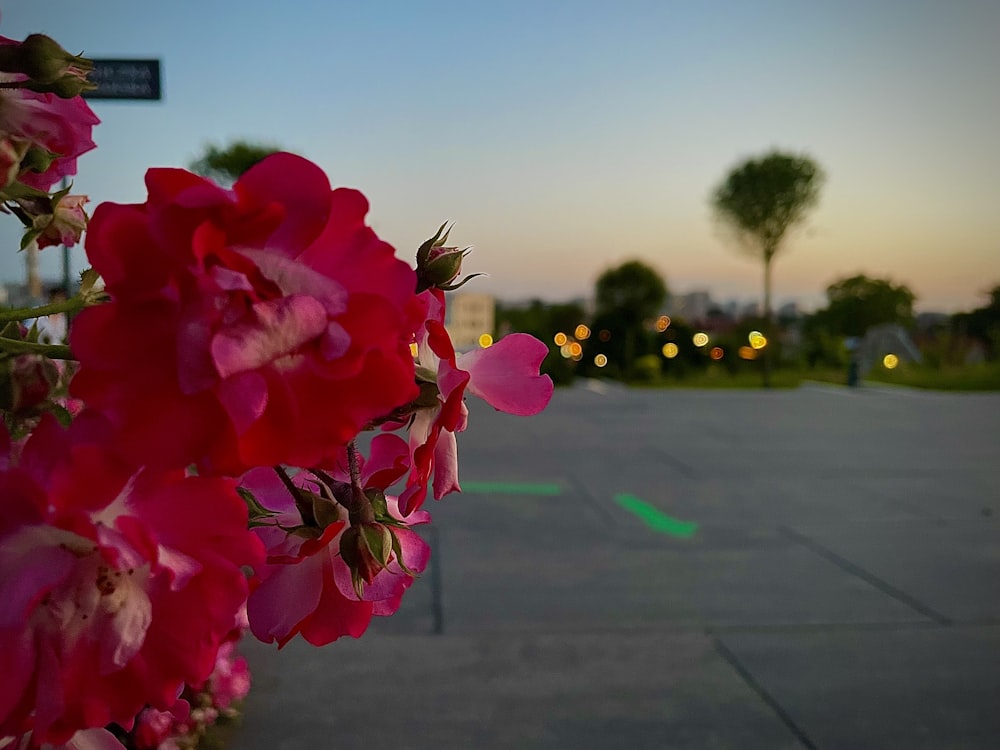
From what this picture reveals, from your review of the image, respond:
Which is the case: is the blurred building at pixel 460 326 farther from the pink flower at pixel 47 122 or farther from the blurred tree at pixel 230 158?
the blurred tree at pixel 230 158

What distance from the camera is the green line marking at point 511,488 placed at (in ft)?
17.0

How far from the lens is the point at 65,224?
63cm

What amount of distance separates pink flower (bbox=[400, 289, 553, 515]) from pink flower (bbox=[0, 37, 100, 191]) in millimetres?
283

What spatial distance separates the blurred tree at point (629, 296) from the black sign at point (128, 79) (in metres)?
17.9

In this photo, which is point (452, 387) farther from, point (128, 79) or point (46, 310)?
point (128, 79)

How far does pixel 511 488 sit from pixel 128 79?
4.29 metres

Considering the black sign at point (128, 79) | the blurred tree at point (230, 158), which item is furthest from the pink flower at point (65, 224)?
the blurred tree at point (230, 158)

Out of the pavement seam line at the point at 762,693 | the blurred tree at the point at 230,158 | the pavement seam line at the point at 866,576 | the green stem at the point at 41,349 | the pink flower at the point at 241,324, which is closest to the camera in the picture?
the pink flower at the point at 241,324

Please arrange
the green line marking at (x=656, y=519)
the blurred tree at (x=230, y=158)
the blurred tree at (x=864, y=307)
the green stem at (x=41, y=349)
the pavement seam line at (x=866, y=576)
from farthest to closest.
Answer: the blurred tree at (x=864, y=307) < the blurred tree at (x=230, y=158) < the green line marking at (x=656, y=519) < the pavement seam line at (x=866, y=576) < the green stem at (x=41, y=349)

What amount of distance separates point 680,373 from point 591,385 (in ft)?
17.9

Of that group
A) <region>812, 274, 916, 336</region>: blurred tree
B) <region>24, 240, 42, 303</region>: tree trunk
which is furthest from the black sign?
<region>812, 274, 916, 336</region>: blurred tree

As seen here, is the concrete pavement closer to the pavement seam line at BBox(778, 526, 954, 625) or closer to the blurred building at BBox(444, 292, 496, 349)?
the pavement seam line at BBox(778, 526, 954, 625)

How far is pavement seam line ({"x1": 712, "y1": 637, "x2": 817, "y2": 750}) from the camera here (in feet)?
7.48

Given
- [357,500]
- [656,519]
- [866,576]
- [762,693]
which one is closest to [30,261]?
[357,500]
